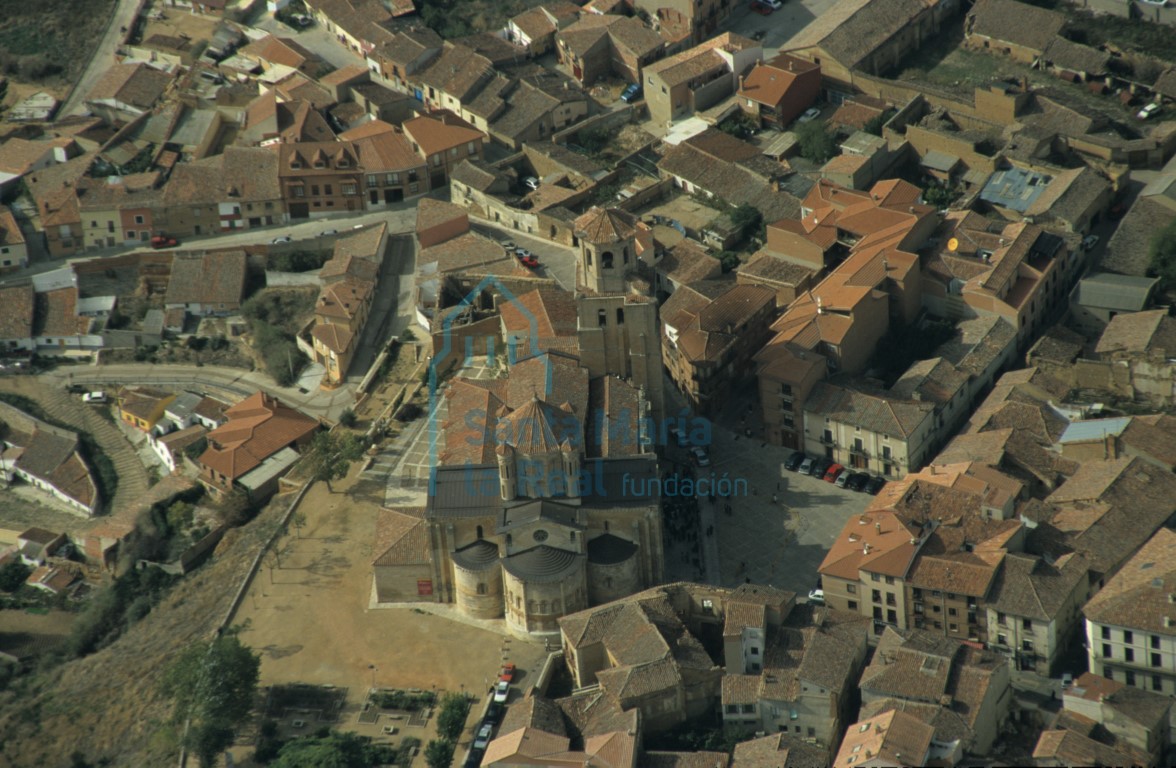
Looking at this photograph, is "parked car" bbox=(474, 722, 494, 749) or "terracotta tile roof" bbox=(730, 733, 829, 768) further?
"parked car" bbox=(474, 722, 494, 749)

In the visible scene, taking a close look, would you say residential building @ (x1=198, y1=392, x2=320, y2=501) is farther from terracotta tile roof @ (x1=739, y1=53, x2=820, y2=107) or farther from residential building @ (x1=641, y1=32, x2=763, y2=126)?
terracotta tile roof @ (x1=739, y1=53, x2=820, y2=107)

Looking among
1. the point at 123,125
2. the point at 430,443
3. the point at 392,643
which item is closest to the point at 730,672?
the point at 392,643

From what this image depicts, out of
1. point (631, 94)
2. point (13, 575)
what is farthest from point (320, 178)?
point (13, 575)

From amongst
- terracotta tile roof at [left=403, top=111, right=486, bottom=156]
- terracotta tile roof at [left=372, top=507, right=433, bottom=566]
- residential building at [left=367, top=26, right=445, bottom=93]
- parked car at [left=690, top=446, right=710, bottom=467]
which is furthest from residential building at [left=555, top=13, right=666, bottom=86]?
terracotta tile roof at [left=372, top=507, right=433, bottom=566]

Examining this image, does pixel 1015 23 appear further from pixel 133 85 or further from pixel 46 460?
pixel 46 460

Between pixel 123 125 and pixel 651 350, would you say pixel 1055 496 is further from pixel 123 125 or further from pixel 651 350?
pixel 123 125

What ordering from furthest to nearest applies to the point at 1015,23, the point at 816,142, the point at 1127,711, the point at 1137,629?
the point at 1015,23
the point at 816,142
the point at 1137,629
the point at 1127,711
